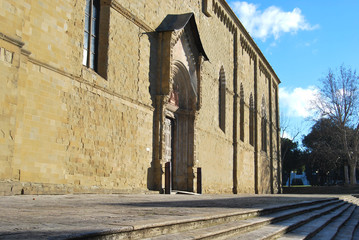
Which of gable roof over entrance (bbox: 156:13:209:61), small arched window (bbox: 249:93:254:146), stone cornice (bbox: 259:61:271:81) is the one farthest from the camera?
stone cornice (bbox: 259:61:271:81)

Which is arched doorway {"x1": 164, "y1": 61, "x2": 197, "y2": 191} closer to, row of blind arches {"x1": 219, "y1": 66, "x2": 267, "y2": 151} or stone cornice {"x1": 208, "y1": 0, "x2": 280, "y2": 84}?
stone cornice {"x1": 208, "y1": 0, "x2": 280, "y2": 84}

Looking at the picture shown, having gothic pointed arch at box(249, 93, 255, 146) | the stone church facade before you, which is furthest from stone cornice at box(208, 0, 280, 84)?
gothic pointed arch at box(249, 93, 255, 146)

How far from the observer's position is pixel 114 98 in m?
12.0

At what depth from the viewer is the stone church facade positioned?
8.53 meters

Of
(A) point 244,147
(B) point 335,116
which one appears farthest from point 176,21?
(B) point 335,116

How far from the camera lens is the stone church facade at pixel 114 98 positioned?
8.53 meters

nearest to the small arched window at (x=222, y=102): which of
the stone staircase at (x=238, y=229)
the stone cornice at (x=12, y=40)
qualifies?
the stone staircase at (x=238, y=229)

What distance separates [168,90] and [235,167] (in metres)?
10.6

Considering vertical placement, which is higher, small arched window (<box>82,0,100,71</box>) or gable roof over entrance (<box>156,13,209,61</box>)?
gable roof over entrance (<box>156,13,209,61</box>)

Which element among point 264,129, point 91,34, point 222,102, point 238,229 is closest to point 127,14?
point 91,34

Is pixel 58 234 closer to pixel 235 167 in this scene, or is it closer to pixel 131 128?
pixel 131 128

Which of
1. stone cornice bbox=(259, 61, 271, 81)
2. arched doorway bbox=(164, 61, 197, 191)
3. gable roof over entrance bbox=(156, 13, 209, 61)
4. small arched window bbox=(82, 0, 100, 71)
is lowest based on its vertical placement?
arched doorway bbox=(164, 61, 197, 191)

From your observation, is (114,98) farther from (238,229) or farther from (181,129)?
(238,229)

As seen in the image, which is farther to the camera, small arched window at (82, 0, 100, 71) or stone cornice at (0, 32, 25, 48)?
small arched window at (82, 0, 100, 71)
